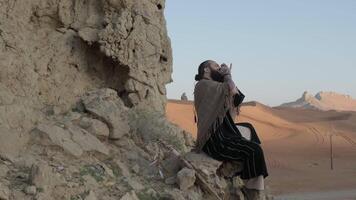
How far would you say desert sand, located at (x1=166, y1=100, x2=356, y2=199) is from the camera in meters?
15.7

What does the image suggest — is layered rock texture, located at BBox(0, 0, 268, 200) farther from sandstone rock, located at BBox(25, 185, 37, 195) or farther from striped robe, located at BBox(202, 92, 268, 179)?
striped robe, located at BBox(202, 92, 268, 179)

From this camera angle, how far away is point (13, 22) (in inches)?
221

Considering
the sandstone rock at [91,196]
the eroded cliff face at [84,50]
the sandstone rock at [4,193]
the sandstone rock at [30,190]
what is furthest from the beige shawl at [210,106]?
the sandstone rock at [4,193]

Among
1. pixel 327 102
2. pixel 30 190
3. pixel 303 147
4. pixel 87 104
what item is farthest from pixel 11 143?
pixel 327 102

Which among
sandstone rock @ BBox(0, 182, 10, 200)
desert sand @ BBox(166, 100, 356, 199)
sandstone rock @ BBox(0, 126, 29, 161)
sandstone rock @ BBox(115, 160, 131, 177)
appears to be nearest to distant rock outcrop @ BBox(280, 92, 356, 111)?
desert sand @ BBox(166, 100, 356, 199)

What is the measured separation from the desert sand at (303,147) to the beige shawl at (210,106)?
170 centimetres

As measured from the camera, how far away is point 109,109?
5.91 metres

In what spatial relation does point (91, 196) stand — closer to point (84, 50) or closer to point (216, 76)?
point (216, 76)

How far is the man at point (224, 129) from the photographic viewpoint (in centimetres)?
531

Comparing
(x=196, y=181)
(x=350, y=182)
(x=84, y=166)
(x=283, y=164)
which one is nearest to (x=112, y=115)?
(x=84, y=166)

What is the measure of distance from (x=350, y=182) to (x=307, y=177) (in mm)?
1660

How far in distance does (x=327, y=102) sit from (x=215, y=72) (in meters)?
77.2

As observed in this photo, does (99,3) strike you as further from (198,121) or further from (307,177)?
(307,177)

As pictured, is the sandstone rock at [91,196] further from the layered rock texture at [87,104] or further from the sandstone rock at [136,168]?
the sandstone rock at [136,168]
